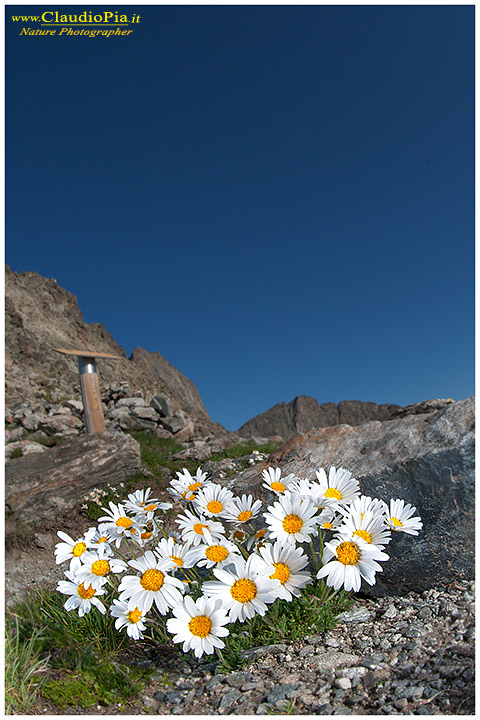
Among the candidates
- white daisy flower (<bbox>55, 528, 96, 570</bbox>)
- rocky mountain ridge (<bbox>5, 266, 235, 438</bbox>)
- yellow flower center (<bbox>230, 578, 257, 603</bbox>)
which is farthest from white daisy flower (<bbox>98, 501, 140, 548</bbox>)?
rocky mountain ridge (<bbox>5, 266, 235, 438</bbox>)

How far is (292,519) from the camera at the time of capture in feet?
9.06

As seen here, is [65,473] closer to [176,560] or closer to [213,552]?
[176,560]

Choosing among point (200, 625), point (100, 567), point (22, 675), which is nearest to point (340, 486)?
point (200, 625)

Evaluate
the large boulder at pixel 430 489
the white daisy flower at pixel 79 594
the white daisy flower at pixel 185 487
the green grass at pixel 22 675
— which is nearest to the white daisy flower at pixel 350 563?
the white daisy flower at pixel 185 487

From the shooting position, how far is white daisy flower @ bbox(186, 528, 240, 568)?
8.95 feet

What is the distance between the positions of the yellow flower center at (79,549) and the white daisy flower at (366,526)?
1769mm

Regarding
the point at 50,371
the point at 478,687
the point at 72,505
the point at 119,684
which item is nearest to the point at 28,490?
the point at 72,505

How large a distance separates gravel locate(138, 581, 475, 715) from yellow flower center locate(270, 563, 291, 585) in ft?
1.95

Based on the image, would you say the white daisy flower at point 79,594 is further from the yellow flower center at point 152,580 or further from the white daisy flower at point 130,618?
the yellow flower center at point 152,580

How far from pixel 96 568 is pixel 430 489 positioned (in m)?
2.55

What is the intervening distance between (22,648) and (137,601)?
120 cm

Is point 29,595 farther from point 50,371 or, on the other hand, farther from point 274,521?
point 50,371

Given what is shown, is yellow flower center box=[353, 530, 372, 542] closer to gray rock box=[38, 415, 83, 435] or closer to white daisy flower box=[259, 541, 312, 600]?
white daisy flower box=[259, 541, 312, 600]

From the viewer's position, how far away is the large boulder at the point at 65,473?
816cm
